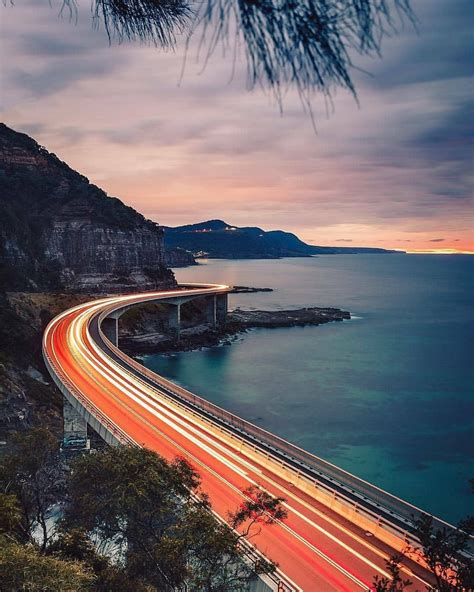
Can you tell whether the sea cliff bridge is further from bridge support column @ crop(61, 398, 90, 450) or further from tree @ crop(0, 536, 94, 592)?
tree @ crop(0, 536, 94, 592)

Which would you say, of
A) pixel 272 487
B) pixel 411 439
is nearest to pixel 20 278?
pixel 411 439

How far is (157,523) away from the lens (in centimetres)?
1277

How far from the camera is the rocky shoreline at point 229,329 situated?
69963mm

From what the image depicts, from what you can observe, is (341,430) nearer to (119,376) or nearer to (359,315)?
(119,376)

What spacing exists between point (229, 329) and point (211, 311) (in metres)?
5.54

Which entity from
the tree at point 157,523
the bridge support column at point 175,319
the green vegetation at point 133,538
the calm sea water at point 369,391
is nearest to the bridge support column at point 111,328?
the calm sea water at point 369,391

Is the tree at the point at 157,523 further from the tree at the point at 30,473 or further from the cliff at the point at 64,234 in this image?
the cliff at the point at 64,234

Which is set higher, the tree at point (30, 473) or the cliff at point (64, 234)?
the cliff at point (64, 234)

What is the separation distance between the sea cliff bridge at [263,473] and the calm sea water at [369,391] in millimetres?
10143

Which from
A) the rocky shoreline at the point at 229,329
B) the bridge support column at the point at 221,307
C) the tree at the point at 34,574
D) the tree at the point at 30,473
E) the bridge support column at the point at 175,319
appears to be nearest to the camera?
the tree at the point at 34,574

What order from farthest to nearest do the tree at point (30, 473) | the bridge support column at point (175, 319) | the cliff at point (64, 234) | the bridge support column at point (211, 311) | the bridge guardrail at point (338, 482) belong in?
the bridge support column at point (211, 311) < the cliff at point (64, 234) < the bridge support column at point (175, 319) < the bridge guardrail at point (338, 482) < the tree at point (30, 473)

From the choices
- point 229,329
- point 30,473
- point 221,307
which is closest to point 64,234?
point 221,307

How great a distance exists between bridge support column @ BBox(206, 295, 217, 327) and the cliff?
1408cm

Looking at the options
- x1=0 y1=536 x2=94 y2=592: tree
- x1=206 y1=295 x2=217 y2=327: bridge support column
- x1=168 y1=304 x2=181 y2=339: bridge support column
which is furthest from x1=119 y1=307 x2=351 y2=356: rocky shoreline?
x1=0 y1=536 x2=94 y2=592: tree
